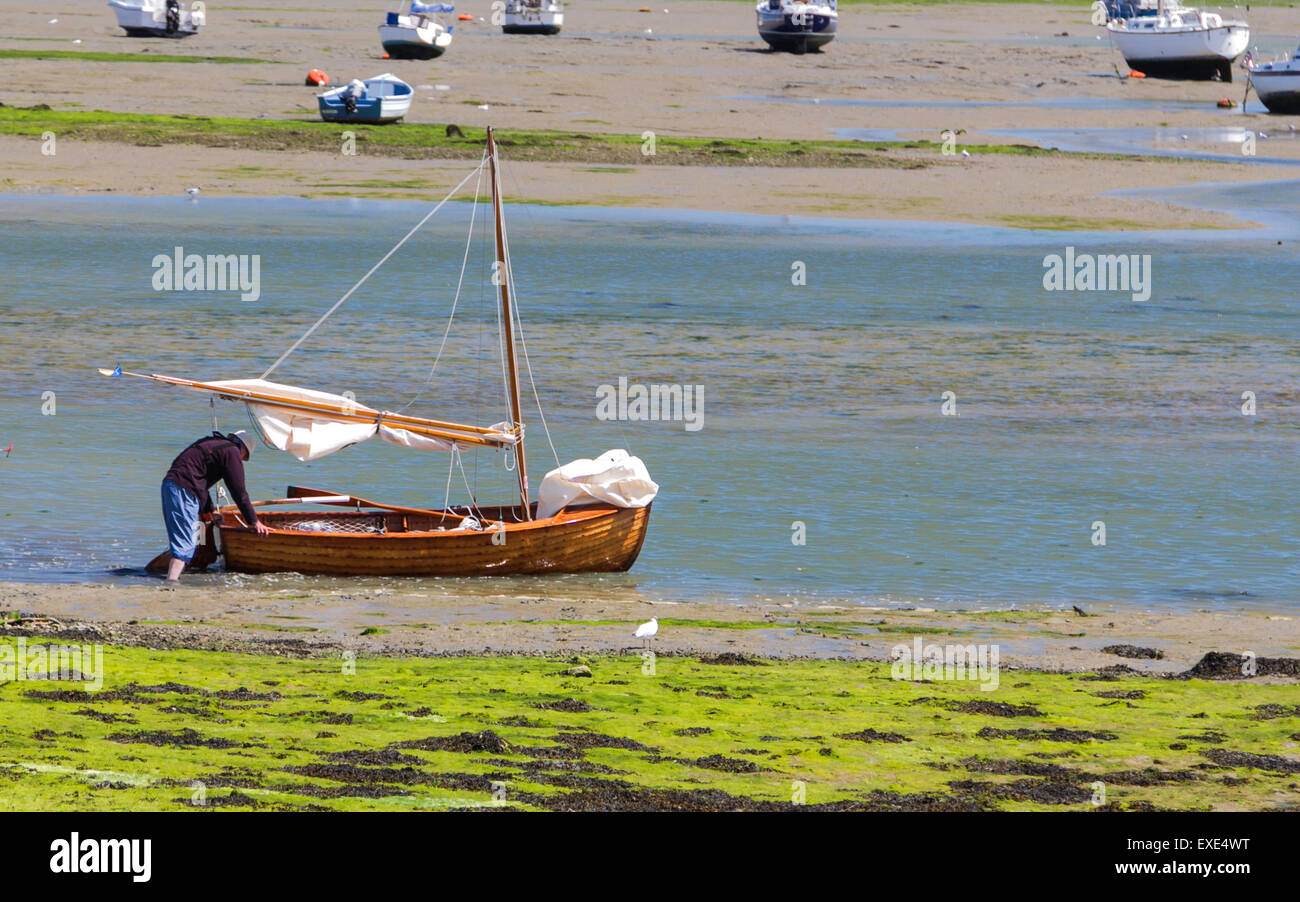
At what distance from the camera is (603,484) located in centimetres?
2105

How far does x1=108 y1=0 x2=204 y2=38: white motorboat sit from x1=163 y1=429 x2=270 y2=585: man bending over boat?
239ft

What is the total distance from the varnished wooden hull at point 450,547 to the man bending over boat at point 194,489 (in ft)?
1.20

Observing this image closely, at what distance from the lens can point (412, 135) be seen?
60.2m

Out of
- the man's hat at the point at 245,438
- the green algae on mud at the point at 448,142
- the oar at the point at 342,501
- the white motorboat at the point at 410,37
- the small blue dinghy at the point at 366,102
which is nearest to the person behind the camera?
the man's hat at the point at 245,438

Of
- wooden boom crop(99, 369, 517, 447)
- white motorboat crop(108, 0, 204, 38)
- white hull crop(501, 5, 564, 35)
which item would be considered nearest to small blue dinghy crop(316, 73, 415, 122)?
white motorboat crop(108, 0, 204, 38)

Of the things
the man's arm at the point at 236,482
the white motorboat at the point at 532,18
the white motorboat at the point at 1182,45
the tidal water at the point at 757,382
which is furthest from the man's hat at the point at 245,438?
the white motorboat at the point at 1182,45

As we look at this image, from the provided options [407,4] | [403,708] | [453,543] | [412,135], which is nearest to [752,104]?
[412,135]

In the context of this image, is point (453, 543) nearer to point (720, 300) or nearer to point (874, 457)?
point (874, 457)

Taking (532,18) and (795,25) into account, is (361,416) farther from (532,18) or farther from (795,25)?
(532,18)

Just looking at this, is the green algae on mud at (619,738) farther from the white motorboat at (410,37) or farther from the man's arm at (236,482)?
the white motorboat at (410,37)

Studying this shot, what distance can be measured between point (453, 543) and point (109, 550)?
13.6 feet

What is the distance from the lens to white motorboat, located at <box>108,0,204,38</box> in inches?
3445

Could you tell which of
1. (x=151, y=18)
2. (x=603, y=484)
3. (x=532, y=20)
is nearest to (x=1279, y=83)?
(x=532, y=20)

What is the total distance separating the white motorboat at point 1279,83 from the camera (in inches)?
3034
